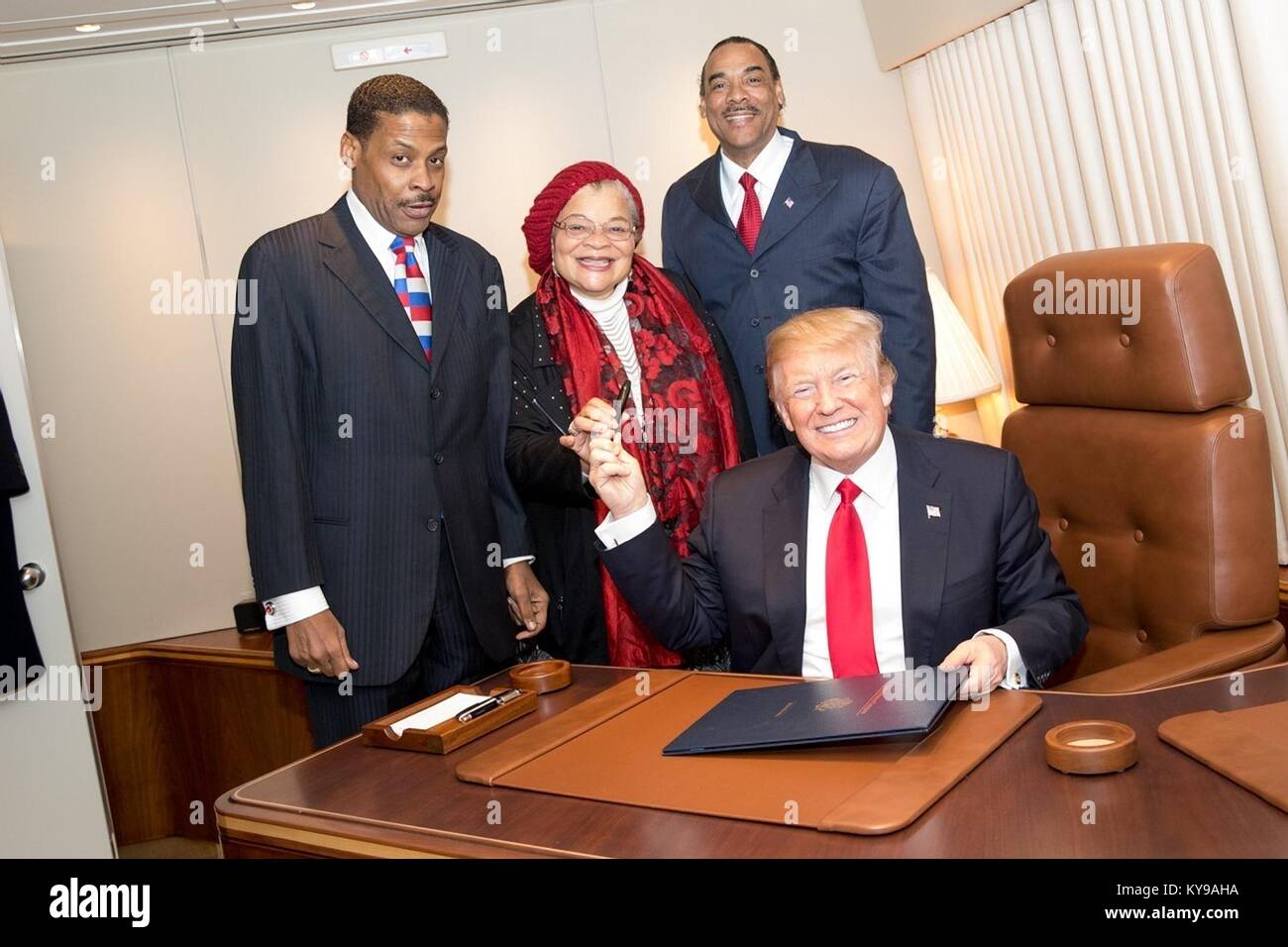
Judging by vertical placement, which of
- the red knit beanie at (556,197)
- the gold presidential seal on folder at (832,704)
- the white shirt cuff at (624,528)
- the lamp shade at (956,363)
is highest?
the red knit beanie at (556,197)

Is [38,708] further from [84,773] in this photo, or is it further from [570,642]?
[570,642]

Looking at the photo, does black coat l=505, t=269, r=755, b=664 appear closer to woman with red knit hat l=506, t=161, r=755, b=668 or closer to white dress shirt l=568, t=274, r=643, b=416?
woman with red knit hat l=506, t=161, r=755, b=668

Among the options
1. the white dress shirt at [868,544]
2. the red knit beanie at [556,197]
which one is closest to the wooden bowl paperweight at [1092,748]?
the white dress shirt at [868,544]

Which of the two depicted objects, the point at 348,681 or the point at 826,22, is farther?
the point at 826,22

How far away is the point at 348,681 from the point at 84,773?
1.33 metres

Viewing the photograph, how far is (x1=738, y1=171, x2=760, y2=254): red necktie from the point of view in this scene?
2982 mm

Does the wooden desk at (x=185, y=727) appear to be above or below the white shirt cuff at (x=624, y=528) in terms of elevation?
below

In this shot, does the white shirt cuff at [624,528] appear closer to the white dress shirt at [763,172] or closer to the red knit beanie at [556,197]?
the red knit beanie at [556,197]

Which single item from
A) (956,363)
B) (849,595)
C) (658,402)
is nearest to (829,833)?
(849,595)

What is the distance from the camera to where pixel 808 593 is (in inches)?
83.5

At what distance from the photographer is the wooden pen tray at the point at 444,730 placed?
1856mm

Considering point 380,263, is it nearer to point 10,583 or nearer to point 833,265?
point 833,265

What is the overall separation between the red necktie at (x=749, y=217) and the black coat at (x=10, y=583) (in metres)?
1.91
